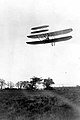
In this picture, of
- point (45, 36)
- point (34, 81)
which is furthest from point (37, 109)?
point (34, 81)

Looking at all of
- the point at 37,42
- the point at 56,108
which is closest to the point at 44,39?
the point at 37,42

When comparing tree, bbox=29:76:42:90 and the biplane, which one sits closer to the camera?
the biplane

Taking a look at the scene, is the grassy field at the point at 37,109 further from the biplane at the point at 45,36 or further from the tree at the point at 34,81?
the tree at the point at 34,81

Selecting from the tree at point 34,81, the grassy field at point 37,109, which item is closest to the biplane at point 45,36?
the grassy field at point 37,109

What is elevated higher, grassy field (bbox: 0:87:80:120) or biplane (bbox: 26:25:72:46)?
biplane (bbox: 26:25:72:46)

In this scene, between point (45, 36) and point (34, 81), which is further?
point (34, 81)

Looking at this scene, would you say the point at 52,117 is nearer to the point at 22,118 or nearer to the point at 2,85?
the point at 22,118

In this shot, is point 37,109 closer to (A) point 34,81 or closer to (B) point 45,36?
(B) point 45,36

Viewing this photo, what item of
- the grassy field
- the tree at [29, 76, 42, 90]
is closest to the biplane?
the grassy field

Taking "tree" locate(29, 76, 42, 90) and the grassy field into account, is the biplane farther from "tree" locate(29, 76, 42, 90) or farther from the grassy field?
"tree" locate(29, 76, 42, 90)

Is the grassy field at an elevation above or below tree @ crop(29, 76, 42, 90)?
below

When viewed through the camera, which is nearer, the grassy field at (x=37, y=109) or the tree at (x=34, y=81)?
the grassy field at (x=37, y=109)
